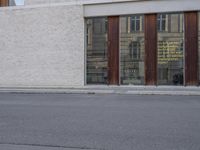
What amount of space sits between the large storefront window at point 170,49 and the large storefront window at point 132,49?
1359 mm

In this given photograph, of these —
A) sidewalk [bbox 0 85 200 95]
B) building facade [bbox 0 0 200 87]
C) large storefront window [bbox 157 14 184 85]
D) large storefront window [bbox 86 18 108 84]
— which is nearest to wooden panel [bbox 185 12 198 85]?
building facade [bbox 0 0 200 87]

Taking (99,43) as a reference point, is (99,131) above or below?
below

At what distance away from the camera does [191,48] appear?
2572 centimetres

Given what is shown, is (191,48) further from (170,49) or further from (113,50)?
(113,50)

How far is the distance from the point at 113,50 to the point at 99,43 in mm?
1316

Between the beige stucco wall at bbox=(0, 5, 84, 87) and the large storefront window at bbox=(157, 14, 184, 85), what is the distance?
586 cm

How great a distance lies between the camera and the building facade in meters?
26.1

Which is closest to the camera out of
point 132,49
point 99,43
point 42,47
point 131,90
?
point 131,90

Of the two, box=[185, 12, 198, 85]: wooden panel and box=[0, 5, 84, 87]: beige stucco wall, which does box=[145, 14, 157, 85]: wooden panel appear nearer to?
box=[185, 12, 198, 85]: wooden panel

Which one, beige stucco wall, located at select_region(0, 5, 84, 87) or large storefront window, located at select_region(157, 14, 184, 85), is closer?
large storefront window, located at select_region(157, 14, 184, 85)

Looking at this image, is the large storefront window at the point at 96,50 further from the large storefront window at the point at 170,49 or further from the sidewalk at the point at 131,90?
the large storefront window at the point at 170,49

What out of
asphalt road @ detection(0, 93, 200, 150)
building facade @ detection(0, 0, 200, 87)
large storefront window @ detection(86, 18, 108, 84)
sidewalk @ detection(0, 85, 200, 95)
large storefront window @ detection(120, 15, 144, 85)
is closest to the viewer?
asphalt road @ detection(0, 93, 200, 150)

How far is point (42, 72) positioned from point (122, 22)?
7.27 meters

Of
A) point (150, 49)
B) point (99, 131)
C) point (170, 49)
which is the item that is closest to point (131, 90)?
point (150, 49)
